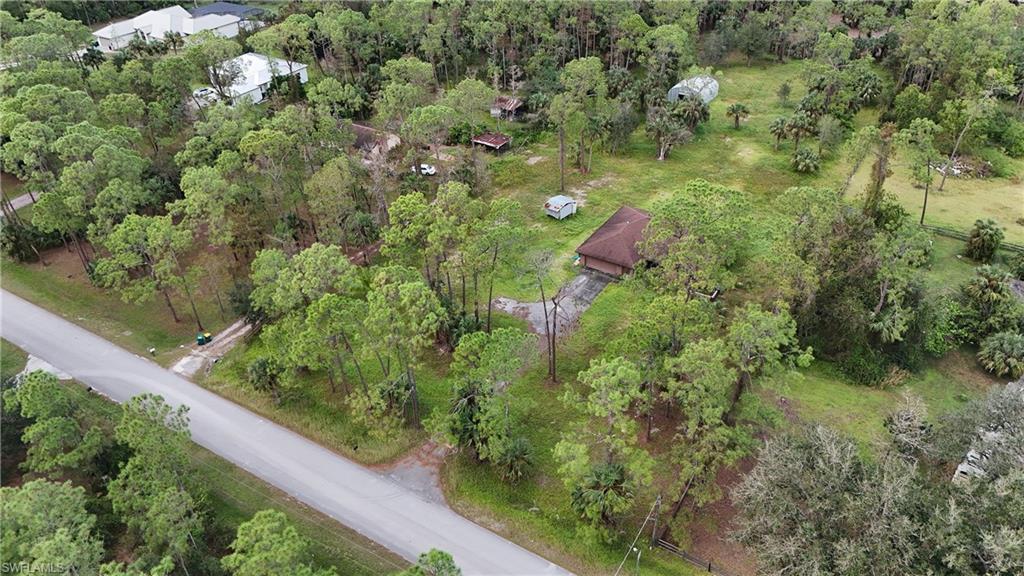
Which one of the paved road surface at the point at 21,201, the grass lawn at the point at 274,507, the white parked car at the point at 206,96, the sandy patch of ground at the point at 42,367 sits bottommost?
the grass lawn at the point at 274,507

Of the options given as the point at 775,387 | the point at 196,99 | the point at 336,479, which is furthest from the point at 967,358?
the point at 196,99

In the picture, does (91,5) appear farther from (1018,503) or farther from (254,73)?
(1018,503)

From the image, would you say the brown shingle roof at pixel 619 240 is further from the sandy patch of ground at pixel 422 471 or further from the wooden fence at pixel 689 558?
the wooden fence at pixel 689 558

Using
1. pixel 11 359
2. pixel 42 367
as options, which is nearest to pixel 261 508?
pixel 42 367

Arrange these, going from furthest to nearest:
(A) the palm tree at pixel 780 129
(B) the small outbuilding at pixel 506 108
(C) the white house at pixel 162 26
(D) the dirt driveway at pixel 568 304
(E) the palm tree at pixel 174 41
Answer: (C) the white house at pixel 162 26, (E) the palm tree at pixel 174 41, (B) the small outbuilding at pixel 506 108, (A) the palm tree at pixel 780 129, (D) the dirt driveway at pixel 568 304

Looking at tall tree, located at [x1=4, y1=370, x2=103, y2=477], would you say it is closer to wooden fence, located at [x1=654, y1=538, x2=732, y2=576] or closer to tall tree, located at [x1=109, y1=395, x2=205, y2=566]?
tall tree, located at [x1=109, y1=395, x2=205, y2=566]

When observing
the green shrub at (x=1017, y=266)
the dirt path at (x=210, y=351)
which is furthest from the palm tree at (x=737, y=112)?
the dirt path at (x=210, y=351)

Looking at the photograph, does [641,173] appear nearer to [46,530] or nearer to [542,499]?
[542,499]
